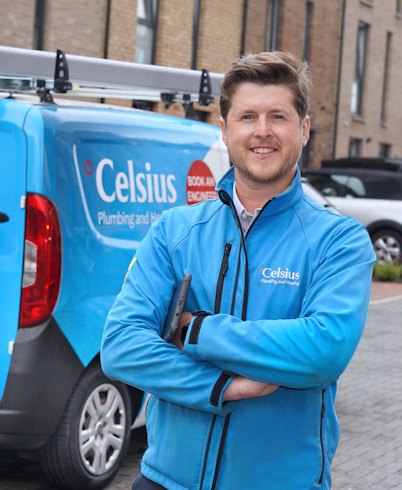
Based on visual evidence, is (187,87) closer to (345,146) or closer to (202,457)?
(202,457)

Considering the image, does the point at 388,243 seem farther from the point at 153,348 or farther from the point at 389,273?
the point at 153,348

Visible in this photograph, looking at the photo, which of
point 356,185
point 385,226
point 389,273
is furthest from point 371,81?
point 389,273

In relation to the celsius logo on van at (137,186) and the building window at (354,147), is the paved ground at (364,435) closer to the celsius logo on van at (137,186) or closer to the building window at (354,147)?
the celsius logo on van at (137,186)

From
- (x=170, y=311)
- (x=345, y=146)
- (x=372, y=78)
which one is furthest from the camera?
(x=372, y=78)

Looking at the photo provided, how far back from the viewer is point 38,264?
3.79 metres

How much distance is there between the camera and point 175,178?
4.83 meters

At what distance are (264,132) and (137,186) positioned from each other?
2.38m

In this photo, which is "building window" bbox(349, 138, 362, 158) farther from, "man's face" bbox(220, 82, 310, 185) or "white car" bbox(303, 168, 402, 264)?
"man's face" bbox(220, 82, 310, 185)

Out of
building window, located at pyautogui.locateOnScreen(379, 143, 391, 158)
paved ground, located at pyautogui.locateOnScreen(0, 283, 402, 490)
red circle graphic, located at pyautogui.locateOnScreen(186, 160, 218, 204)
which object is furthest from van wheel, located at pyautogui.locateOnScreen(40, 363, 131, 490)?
building window, located at pyautogui.locateOnScreen(379, 143, 391, 158)

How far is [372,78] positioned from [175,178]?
23444mm

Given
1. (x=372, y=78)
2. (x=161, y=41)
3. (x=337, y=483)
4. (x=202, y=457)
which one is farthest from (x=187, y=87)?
(x=372, y=78)

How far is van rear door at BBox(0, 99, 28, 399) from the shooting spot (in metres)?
3.75

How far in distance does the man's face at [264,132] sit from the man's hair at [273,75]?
2 centimetres

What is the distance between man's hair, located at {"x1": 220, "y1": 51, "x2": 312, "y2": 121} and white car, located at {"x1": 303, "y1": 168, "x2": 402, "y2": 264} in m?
13.8
